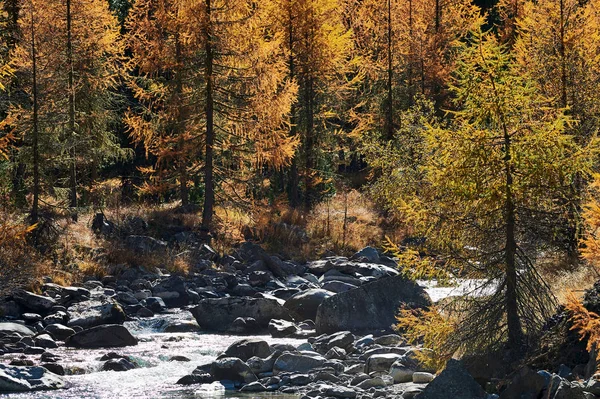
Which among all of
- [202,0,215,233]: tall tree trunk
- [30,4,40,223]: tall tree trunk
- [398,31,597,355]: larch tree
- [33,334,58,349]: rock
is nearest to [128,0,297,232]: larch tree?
[202,0,215,233]: tall tree trunk

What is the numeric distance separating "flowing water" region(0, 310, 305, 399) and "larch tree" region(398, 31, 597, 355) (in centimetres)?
336

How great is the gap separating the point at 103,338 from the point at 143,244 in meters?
8.38

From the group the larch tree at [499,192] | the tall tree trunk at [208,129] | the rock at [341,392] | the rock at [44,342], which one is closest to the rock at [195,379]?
the rock at [341,392]

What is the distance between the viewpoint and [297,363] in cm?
1468

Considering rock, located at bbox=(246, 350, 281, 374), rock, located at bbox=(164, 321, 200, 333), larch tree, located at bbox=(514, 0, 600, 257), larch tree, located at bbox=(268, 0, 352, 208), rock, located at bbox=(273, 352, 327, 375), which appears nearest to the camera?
rock, located at bbox=(273, 352, 327, 375)

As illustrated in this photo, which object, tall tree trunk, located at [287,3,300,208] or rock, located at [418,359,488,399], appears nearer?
rock, located at [418,359,488,399]

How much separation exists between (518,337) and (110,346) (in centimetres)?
846

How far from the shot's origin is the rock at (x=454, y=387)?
11273 mm

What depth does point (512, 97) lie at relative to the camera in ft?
39.5

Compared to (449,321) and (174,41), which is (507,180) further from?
(174,41)

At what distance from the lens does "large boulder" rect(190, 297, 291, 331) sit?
19.4m

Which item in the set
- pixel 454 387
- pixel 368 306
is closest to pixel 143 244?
pixel 368 306

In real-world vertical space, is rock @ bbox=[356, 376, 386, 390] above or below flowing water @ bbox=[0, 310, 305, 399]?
above

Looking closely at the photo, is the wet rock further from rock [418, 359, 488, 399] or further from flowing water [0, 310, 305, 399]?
rock [418, 359, 488, 399]
